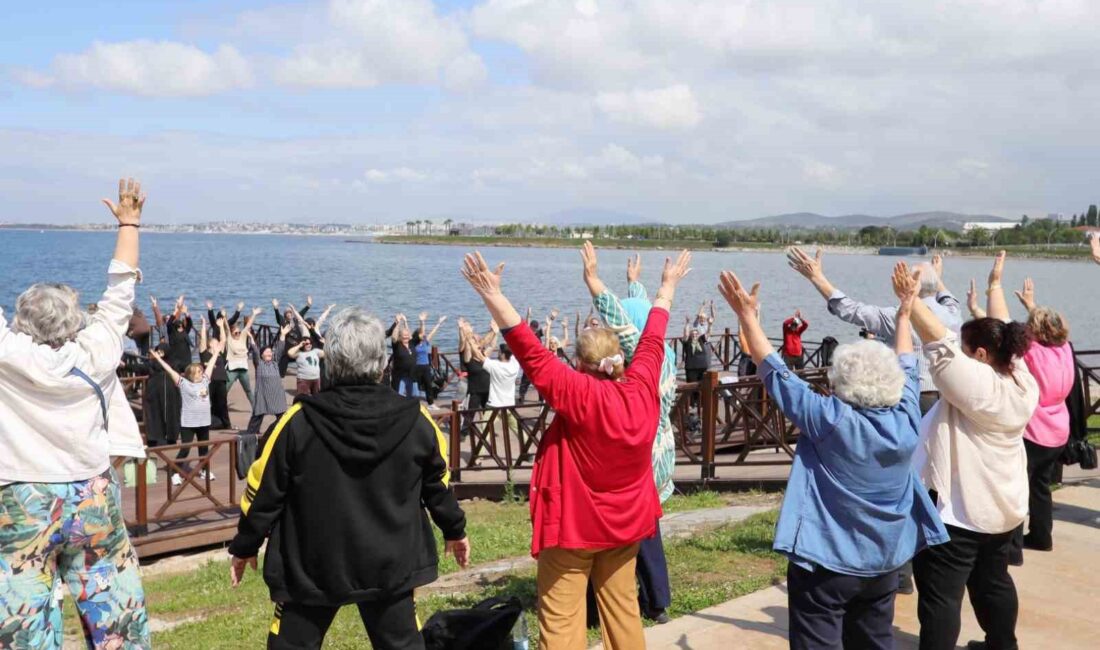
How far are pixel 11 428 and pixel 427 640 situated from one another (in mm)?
1809

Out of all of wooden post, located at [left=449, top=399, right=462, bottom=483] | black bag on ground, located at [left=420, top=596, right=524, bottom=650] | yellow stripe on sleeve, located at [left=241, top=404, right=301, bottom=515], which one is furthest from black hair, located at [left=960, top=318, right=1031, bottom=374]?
wooden post, located at [left=449, top=399, right=462, bottom=483]

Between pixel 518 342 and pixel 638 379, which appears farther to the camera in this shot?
pixel 638 379

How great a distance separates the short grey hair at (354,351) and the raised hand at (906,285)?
6.57 ft

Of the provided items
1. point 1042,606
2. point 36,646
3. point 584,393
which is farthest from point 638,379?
point 1042,606

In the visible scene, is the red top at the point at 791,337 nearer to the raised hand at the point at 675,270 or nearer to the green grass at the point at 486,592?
the green grass at the point at 486,592

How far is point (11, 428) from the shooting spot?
10.6 ft

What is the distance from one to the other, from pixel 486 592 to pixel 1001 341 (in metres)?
3.20

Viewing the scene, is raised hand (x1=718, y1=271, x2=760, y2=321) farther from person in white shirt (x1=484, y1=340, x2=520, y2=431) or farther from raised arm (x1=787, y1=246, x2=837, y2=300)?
person in white shirt (x1=484, y1=340, x2=520, y2=431)

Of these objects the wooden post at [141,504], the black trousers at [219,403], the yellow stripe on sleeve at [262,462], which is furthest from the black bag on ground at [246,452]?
the yellow stripe on sleeve at [262,462]

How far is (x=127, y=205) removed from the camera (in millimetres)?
3682

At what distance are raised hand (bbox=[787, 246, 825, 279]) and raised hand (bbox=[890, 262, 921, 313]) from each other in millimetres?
382

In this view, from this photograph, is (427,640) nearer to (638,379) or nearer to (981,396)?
(638,379)

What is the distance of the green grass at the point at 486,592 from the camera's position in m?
5.18

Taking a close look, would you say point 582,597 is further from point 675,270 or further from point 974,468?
point 974,468
